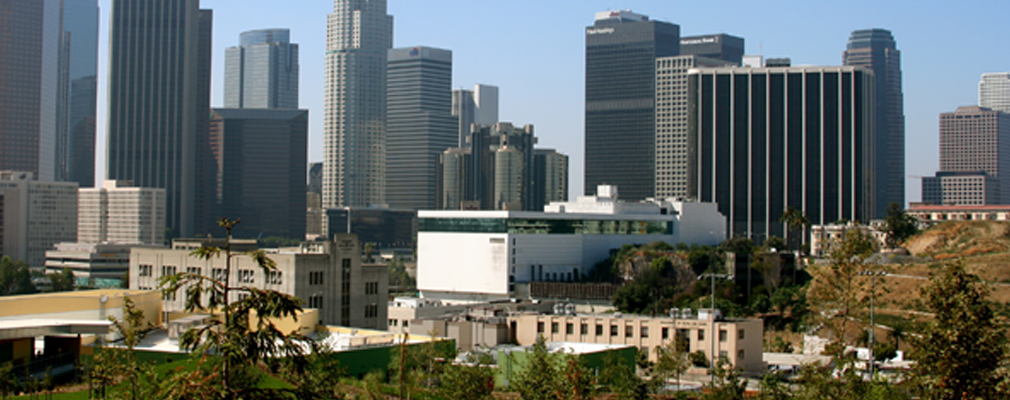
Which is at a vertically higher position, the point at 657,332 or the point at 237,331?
the point at 237,331

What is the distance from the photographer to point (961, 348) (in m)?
29.2

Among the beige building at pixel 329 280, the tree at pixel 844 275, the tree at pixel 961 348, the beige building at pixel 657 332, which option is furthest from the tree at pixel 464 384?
the beige building at pixel 329 280

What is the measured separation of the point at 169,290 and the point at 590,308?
161 m

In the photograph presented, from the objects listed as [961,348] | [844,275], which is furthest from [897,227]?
[961,348]

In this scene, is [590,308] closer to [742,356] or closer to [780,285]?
[780,285]

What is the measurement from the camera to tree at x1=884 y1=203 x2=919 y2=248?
189250 mm

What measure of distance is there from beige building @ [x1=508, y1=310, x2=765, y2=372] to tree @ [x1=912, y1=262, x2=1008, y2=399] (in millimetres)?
58350

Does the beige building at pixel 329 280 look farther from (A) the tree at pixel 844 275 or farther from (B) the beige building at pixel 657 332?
(A) the tree at pixel 844 275

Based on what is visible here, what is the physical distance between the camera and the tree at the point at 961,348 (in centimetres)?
2911

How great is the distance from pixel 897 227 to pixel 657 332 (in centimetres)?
11305

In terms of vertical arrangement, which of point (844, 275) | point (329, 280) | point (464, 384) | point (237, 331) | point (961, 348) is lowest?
point (464, 384)

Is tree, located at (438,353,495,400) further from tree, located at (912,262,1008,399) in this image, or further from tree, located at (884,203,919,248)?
tree, located at (884,203,919,248)

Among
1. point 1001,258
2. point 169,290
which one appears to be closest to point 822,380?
point 169,290

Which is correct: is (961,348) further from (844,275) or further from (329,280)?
(329,280)
